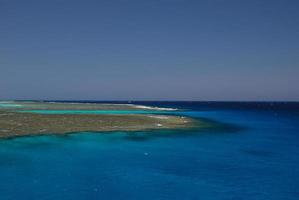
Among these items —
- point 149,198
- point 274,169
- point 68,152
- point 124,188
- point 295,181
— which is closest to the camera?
point 149,198

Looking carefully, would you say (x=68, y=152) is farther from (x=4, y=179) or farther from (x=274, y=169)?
(x=274, y=169)

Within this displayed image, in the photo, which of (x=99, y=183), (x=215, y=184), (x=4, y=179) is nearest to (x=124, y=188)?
(x=99, y=183)

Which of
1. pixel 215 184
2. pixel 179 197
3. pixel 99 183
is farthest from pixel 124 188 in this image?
pixel 215 184

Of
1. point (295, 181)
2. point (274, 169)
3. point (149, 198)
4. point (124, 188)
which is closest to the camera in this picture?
point (149, 198)

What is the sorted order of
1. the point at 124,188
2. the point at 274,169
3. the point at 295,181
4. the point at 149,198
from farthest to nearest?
the point at 274,169
the point at 295,181
the point at 124,188
the point at 149,198

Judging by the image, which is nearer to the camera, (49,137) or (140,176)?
(140,176)

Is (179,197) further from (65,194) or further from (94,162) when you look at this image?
(94,162)
